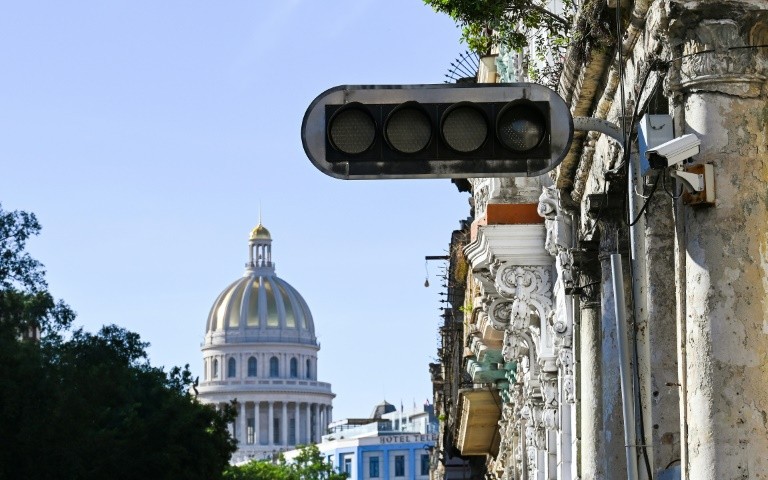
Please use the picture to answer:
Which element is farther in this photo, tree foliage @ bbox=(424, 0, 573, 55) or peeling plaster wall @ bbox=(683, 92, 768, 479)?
tree foliage @ bbox=(424, 0, 573, 55)

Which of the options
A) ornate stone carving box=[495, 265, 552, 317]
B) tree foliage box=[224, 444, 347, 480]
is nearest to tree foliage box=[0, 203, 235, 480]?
ornate stone carving box=[495, 265, 552, 317]

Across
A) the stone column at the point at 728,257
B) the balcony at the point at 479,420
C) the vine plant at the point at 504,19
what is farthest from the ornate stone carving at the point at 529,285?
the balcony at the point at 479,420

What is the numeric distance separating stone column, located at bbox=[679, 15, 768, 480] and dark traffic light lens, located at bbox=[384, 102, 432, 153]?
2.43 m

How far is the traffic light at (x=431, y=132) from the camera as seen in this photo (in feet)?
39.8

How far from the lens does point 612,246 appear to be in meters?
19.1

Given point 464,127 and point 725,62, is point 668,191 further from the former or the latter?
point 464,127

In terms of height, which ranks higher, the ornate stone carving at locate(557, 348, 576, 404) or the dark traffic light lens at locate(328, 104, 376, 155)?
the ornate stone carving at locate(557, 348, 576, 404)

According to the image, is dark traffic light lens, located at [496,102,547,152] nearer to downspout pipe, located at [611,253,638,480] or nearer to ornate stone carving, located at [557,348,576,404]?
downspout pipe, located at [611,253,638,480]

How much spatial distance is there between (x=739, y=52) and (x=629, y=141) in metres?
1.19

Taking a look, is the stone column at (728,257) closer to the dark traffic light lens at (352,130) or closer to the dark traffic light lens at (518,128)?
the dark traffic light lens at (518,128)

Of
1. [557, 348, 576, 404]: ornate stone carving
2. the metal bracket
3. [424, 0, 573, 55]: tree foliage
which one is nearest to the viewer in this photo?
the metal bracket

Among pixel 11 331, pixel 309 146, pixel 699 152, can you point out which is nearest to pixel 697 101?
pixel 699 152

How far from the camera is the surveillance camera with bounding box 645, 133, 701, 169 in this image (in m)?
13.3

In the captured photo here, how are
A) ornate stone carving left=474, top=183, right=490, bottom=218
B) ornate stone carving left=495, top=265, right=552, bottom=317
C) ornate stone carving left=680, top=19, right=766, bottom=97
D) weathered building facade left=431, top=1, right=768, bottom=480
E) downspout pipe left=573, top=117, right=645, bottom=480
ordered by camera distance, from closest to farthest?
weathered building facade left=431, top=1, right=768, bottom=480
ornate stone carving left=680, top=19, right=766, bottom=97
downspout pipe left=573, top=117, right=645, bottom=480
ornate stone carving left=495, top=265, right=552, bottom=317
ornate stone carving left=474, top=183, right=490, bottom=218
